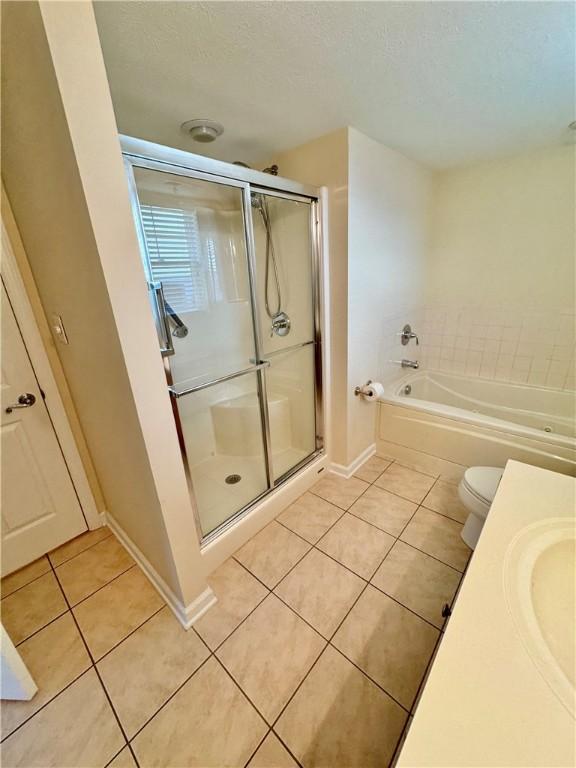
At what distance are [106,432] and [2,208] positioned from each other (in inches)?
43.1

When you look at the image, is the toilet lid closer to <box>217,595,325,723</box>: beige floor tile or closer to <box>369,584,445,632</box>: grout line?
<box>369,584,445,632</box>: grout line

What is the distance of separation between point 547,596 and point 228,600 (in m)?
1.27

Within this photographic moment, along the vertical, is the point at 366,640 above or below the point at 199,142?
below

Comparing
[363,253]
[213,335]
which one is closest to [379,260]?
[363,253]

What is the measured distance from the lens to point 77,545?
71.3 inches

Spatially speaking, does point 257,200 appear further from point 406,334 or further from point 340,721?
point 340,721

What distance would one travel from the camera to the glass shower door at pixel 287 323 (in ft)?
6.45

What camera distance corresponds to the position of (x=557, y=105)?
1521 mm

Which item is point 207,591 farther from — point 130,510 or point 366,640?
point 366,640

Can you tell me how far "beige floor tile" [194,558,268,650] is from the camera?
132cm

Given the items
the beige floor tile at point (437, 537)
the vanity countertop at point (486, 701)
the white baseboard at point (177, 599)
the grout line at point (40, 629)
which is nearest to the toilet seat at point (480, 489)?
the beige floor tile at point (437, 537)

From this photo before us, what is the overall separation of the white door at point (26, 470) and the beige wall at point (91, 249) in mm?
234

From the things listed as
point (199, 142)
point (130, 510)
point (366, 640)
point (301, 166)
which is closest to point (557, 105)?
point (301, 166)

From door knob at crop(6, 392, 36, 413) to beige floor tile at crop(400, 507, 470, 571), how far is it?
7.10ft
